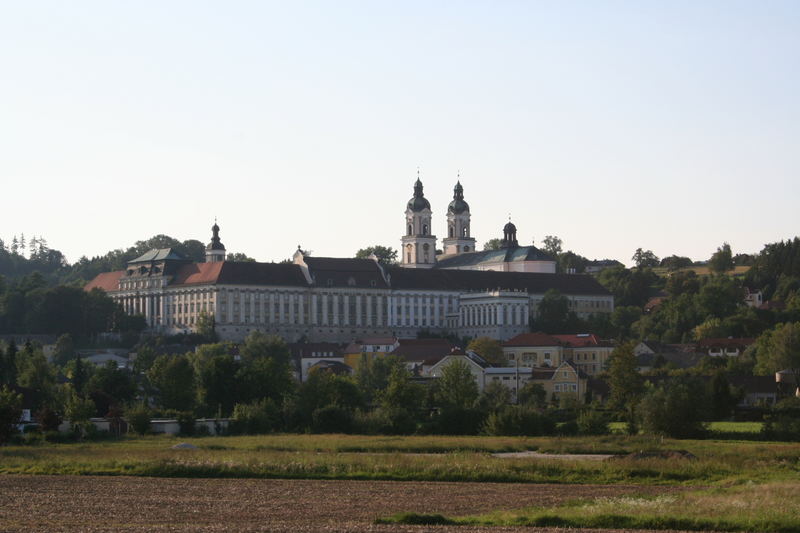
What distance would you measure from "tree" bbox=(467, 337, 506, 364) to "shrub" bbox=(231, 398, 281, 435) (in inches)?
2161

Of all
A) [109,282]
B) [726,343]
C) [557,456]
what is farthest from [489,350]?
[557,456]

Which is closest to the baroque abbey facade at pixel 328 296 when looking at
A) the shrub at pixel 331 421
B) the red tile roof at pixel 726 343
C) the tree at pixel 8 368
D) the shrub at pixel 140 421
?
the red tile roof at pixel 726 343

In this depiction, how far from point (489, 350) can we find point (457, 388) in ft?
152

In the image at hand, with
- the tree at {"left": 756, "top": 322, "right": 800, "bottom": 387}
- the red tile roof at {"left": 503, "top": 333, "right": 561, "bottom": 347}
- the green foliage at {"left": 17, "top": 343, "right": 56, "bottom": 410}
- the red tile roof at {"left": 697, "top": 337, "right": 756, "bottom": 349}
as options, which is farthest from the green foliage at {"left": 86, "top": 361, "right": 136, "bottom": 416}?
the red tile roof at {"left": 697, "top": 337, "right": 756, "bottom": 349}

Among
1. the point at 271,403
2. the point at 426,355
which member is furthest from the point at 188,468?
the point at 426,355

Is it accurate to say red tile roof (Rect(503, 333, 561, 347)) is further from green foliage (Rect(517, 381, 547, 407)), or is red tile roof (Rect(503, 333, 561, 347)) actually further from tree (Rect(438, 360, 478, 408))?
tree (Rect(438, 360, 478, 408))

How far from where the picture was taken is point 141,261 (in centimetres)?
18425

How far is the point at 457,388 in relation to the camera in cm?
9319

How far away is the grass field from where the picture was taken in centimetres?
3809

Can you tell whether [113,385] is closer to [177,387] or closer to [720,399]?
[177,387]

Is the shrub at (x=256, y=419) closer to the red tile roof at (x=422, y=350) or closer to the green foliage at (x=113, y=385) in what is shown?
the green foliage at (x=113, y=385)

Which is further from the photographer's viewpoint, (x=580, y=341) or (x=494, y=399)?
(x=580, y=341)

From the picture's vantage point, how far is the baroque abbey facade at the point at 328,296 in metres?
171

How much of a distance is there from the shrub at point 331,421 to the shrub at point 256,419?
252 cm
